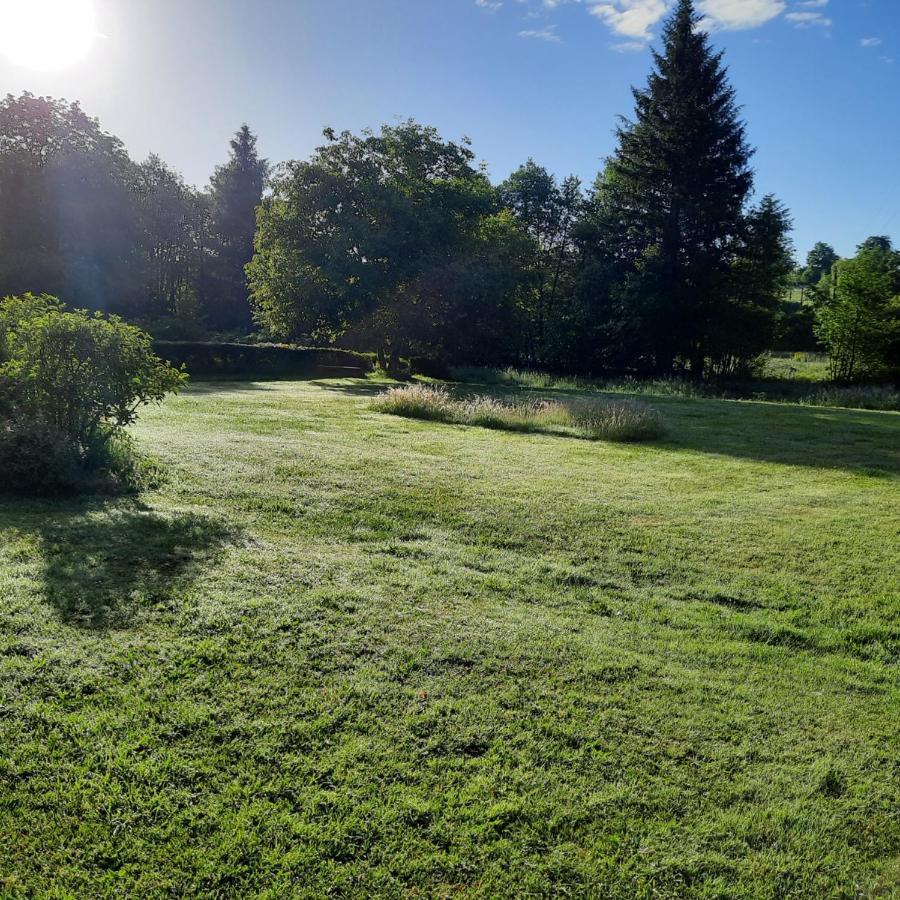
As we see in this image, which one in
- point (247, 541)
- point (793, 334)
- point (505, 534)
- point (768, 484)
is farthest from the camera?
A: point (793, 334)

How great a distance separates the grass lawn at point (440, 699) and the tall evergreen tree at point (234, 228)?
4404 centimetres

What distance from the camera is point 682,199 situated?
93.2ft

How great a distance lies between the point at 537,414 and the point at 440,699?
10.2 meters

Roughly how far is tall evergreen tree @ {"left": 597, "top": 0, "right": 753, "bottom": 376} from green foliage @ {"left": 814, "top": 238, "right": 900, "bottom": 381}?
4.34 meters

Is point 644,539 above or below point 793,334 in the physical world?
below

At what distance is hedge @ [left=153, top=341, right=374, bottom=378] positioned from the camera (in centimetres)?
2480

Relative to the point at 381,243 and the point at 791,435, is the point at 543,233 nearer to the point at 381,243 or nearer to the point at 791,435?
the point at 381,243

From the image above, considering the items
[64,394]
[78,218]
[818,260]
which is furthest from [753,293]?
[818,260]

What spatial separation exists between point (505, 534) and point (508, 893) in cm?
369

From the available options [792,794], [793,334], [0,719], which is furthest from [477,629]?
[793,334]

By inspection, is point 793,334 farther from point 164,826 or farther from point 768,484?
point 164,826

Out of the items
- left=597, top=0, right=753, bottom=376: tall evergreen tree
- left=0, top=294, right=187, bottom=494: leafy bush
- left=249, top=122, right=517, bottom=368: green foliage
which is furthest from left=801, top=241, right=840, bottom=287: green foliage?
left=0, top=294, right=187, bottom=494: leafy bush

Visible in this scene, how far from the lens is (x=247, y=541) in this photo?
4.98m

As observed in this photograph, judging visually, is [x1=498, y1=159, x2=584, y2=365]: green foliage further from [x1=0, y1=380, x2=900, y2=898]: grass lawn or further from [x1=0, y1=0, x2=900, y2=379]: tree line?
[x1=0, y1=380, x2=900, y2=898]: grass lawn
